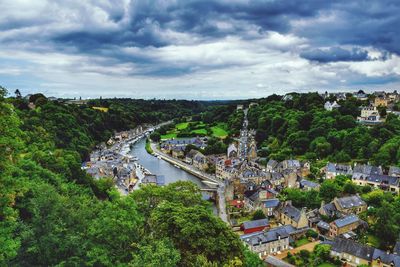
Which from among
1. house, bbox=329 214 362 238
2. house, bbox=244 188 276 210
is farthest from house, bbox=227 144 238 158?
house, bbox=329 214 362 238

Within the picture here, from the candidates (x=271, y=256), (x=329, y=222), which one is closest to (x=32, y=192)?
(x=271, y=256)

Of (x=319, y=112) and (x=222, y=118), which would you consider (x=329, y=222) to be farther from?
(x=222, y=118)

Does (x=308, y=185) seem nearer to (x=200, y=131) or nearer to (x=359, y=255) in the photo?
(x=359, y=255)

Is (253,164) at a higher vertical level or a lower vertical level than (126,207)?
lower

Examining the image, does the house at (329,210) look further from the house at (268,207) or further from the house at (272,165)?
the house at (272,165)

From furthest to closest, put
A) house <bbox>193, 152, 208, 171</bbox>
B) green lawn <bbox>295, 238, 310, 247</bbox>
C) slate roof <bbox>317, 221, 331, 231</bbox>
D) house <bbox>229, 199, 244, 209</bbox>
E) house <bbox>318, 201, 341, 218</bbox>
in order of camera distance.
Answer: house <bbox>193, 152, 208, 171</bbox> < house <bbox>229, 199, 244, 209</bbox> < house <bbox>318, 201, 341, 218</bbox> < slate roof <bbox>317, 221, 331, 231</bbox> < green lawn <bbox>295, 238, 310, 247</bbox>

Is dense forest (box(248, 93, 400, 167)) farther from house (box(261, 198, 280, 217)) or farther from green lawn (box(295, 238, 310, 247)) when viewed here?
green lawn (box(295, 238, 310, 247))

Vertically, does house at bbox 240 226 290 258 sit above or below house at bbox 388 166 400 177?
below

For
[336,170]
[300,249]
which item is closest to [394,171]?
[336,170]
